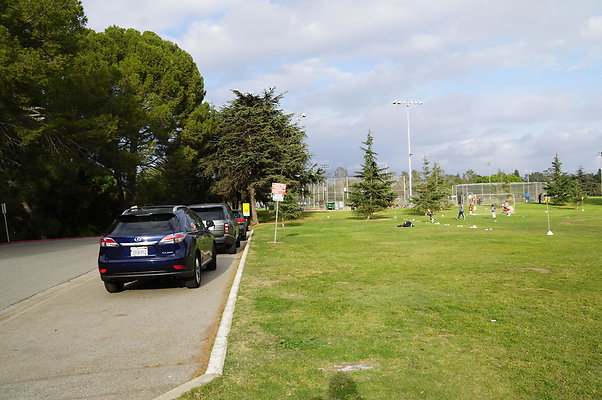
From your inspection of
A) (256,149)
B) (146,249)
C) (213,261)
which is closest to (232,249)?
(213,261)

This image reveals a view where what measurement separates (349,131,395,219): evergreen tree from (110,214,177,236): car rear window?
34813 mm

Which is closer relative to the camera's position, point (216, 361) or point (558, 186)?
point (216, 361)

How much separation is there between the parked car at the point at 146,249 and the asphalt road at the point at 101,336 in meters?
0.49

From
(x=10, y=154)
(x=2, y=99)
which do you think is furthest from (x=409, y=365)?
(x=10, y=154)

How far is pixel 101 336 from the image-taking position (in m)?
6.42

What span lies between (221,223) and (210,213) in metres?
0.80

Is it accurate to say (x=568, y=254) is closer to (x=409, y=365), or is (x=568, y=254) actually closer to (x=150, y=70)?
(x=409, y=365)

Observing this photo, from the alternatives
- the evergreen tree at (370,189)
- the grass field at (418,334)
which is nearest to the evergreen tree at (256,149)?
the evergreen tree at (370,189)

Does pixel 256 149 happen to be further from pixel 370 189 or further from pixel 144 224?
pixel 144 224

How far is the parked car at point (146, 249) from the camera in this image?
29.7 feet

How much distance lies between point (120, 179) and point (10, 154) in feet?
36.5

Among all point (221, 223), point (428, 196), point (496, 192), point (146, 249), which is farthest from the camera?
point (496, 192)

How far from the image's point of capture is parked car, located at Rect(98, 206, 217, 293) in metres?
9.04

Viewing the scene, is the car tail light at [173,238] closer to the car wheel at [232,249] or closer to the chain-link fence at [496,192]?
the car wheel at [232,249]
